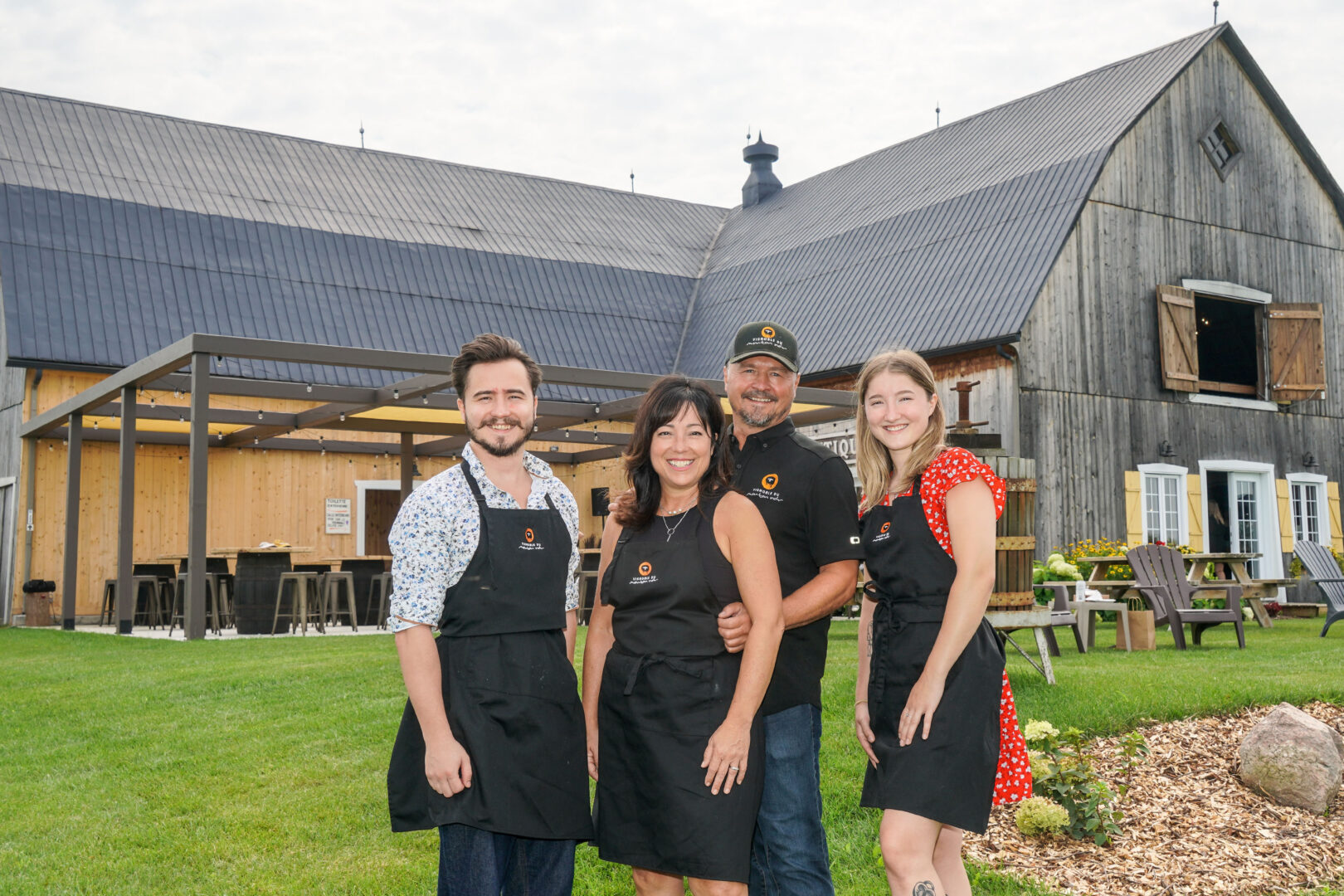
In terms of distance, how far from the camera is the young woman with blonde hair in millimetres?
2934

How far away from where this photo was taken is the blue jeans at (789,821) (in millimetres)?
3053

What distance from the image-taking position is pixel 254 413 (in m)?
15.7

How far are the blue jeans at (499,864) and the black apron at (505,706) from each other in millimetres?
59

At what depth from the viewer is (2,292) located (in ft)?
55.8

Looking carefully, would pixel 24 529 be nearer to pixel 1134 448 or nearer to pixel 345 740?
pixel 345 740

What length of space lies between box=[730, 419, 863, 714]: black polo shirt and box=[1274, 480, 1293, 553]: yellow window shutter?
17337 millimetres

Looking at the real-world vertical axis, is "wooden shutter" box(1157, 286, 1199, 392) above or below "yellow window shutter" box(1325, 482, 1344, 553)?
above

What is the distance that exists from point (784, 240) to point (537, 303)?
16.2 feet

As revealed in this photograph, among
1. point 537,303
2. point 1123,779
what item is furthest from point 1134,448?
point 1123,779

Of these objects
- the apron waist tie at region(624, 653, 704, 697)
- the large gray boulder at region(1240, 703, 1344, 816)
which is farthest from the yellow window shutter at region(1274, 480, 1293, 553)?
the apron waist tie at region(624, 653, 704, 697)

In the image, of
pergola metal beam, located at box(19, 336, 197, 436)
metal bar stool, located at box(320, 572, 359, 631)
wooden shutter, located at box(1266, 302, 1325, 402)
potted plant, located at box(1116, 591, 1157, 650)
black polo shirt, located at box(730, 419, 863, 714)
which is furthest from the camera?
wooden shutter, located at box(1266, 302, 1325, 402)

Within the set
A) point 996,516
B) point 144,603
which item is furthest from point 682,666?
point 144,603

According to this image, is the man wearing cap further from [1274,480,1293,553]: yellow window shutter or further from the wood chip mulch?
[1274,480,1293,553]: yellow window shutter

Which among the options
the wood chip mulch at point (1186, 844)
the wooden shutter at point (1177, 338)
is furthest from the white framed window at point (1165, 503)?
the wood chip mulch at point (1186, 844)
